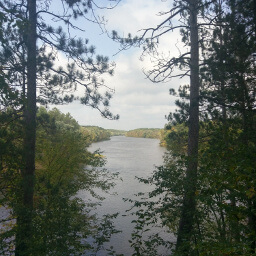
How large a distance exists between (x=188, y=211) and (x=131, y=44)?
17.1 ft

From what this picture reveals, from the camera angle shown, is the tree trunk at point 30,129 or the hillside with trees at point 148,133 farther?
the hillside with trees at point 148,133

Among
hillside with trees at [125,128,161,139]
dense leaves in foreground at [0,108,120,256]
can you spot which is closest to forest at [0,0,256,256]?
dense leaves in foreground at [0,108,120,256]

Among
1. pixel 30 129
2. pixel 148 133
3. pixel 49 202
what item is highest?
pixel 148 133

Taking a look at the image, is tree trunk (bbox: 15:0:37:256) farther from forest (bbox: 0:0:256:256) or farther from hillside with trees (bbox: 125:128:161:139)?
hillside with trees (bbox: 125:128:161:139)

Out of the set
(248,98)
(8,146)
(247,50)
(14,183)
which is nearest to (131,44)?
(247,50)

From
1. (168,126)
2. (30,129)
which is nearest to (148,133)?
(168,126)

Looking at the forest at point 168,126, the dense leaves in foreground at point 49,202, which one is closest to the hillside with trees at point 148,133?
the dense leaves in foreground at point 49,202

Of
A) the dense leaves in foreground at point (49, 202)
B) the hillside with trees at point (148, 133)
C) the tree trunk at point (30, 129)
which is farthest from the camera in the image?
the hillside with trees at point (148, 133)

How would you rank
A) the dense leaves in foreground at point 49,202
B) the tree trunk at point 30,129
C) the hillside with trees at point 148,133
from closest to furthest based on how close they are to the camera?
the dense leaves in foreground at point 49,202, the tree trunk at point 30,129, the hillside with trees at point 148,133

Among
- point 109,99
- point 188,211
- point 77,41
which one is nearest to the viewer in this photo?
point 188,211

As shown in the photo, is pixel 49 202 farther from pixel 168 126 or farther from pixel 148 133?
pixel 148 133

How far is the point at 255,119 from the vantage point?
6.46 meters

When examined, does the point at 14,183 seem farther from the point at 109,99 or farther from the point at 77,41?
the point at 77,41

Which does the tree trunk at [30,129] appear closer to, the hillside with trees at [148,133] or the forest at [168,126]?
the forest at [168,126]
